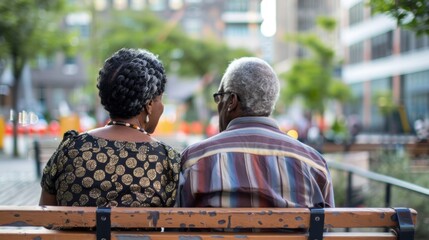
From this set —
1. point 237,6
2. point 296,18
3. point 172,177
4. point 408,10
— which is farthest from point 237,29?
point 172,177

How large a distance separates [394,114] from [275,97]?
1501 inches

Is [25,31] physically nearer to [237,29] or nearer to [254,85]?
[254,85]

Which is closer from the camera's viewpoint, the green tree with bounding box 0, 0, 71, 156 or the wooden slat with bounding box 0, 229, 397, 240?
the wooden slat with bounding box 0, 229, 397, 240

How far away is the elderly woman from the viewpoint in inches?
127

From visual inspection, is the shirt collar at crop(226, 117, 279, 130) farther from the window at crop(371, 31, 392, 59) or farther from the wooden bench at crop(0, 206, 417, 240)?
the window at crop(371, 31, 392, 59)

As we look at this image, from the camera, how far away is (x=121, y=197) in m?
3.21

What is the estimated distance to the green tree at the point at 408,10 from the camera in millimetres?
5016

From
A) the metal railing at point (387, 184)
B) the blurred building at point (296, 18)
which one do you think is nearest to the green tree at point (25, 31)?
the metal railing at point (387, 184)

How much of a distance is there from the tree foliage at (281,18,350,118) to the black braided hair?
35.0 m

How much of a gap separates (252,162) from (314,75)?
38126 mm

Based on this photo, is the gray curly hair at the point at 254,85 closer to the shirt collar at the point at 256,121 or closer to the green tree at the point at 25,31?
the shirt collar at the point at 256,121

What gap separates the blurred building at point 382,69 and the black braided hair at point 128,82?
36104 mm

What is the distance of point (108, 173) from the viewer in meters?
3.22

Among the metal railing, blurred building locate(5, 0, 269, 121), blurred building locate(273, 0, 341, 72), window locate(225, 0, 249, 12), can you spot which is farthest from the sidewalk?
window locate(225, 0, 249, 12)
